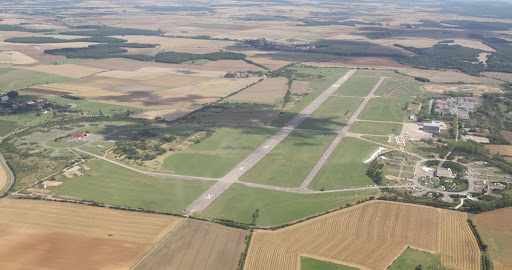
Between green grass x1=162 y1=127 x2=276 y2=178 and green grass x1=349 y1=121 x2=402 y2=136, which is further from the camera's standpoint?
green grass x1=349 y1=121 x2=402 y2=136

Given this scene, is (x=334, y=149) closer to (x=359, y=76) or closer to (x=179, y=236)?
(x=179, y=236)

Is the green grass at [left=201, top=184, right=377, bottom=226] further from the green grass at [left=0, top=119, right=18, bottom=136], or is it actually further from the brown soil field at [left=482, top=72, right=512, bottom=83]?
the brown soil field at [left=482, top=72, right=512, bottom=83]

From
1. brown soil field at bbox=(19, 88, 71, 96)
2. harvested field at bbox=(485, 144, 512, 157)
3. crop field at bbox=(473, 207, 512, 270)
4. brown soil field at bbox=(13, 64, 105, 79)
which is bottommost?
crop field at bbox=(473, 207, 512, 270)

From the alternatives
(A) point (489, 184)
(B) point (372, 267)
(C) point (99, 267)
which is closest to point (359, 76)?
(A) point (489, 184)

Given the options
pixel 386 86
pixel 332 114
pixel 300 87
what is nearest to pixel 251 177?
pixel 332 114

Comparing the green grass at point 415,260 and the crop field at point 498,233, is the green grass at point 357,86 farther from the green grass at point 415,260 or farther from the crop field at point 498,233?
the green grass at point 415,260

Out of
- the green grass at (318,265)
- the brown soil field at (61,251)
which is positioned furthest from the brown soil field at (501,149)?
the brown soil field at (61,251)

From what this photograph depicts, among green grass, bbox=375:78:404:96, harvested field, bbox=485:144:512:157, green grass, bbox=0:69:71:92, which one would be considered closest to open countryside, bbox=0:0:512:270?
harvested field, bbox=485:144:512:157

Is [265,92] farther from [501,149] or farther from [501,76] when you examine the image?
[501,76]
